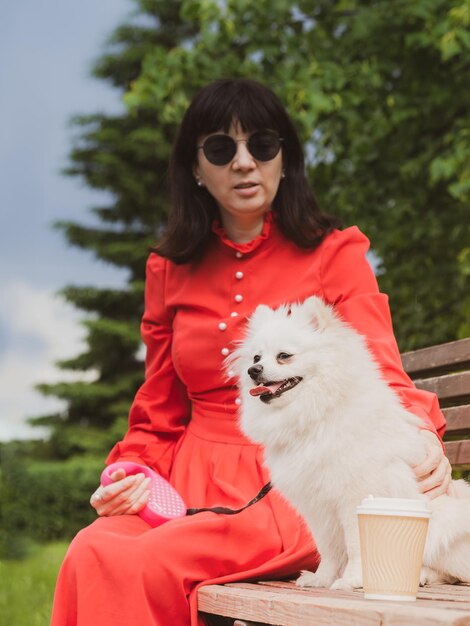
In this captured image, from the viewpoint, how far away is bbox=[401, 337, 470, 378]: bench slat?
3428 millimetres

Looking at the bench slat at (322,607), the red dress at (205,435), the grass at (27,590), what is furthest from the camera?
the grass at (27,590)

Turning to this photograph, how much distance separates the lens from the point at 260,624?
2.16m

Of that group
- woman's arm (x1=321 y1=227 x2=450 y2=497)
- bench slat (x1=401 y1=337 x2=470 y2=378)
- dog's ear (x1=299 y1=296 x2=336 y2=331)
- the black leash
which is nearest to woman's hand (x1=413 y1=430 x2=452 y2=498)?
woman's arm (x1=321 y1=227 x2=450 y2=497)

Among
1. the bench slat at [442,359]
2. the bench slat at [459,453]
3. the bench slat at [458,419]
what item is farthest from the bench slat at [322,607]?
the bench slat at [442,359]

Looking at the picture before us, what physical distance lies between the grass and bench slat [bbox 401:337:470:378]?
2891mm

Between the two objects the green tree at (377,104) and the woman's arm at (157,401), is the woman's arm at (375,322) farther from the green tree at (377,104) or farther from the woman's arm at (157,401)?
the green tree at (377,104)

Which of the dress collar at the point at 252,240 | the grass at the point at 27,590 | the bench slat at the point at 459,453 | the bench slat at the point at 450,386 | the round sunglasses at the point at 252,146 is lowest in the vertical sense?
the grass at the point at 27,590

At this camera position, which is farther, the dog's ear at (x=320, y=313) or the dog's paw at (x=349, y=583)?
the dog's ear at (x=320, y=313)

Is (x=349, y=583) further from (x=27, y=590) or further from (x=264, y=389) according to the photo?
(x=27, y=590)

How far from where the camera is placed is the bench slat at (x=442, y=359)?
343cm

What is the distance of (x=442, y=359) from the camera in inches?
138

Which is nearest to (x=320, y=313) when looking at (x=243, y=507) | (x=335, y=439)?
(x=335, y=439)

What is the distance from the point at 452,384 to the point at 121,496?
142cm

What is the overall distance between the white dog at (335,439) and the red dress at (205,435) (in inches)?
9.4
